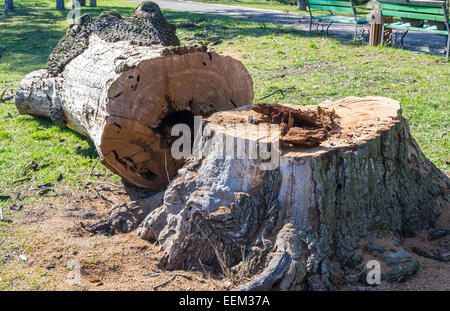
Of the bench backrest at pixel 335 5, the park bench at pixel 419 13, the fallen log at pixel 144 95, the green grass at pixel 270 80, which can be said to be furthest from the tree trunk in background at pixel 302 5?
the fallen log at pixel 144 95

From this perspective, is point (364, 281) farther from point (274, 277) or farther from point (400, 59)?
point (400, 59)

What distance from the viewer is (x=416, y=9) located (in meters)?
10.4

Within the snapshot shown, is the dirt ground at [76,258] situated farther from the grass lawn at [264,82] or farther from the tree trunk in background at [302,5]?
the tree trunk in background at [302,5]

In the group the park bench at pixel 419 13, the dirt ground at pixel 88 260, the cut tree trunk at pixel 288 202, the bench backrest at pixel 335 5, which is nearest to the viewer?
the cut tree trunk at pixel 288 202

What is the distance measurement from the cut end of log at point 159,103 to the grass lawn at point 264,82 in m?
0.91

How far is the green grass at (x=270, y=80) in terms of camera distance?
20.1 ft

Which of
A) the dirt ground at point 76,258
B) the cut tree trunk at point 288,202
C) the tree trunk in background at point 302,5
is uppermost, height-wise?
the tree trunk in background at point 302,5

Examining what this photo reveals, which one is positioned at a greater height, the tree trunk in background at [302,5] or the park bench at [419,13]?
the tree trunk in background at [302,5]

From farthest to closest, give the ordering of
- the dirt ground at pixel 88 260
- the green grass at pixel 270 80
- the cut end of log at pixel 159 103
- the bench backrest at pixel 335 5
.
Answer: the bench backrest at pixel 335 5 → the green grass at pixel 270 80 → the cut end of log at pixel 159 103 → the dirt ground at pixel 88 260

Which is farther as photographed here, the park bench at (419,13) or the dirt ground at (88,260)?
the park bench at (419,13)

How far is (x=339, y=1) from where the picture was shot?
476 inches

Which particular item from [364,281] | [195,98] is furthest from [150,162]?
[364,281]

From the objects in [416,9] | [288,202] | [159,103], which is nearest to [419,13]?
[416,9]
